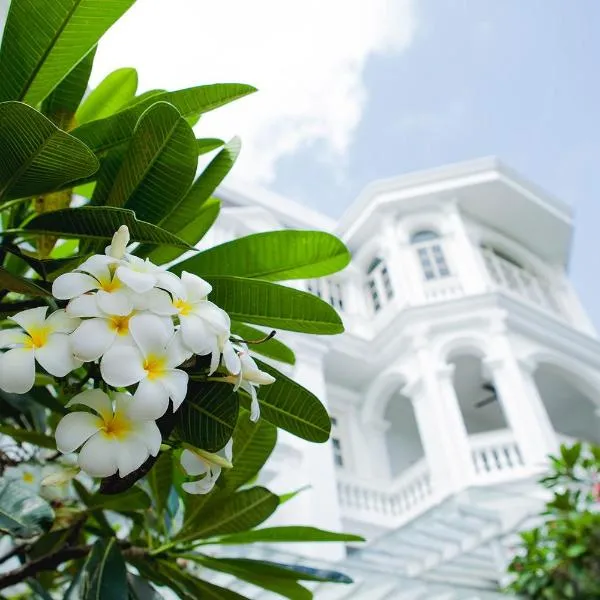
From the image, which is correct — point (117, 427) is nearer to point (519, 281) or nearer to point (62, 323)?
point (62, 323)

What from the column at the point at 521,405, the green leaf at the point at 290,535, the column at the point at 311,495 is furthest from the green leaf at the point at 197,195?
the column at the point at 521,405

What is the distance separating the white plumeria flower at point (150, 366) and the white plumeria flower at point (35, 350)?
0.05 meters

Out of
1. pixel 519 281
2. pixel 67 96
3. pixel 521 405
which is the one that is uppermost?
pixel 519 281

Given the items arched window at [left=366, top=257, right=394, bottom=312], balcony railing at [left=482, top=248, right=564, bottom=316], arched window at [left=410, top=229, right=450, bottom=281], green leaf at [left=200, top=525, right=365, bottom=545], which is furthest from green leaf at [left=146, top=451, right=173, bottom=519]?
balcony railing at [left=482, top=248, right=564, bottom=316]

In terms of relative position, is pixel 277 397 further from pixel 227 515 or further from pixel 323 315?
pixel 227 515

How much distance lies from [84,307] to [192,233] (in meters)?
0.59

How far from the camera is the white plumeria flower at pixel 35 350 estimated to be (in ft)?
1.79

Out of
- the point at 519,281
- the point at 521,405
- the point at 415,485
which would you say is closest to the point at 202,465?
the point at 521,405

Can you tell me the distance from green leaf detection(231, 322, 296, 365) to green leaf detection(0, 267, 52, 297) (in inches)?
14.4

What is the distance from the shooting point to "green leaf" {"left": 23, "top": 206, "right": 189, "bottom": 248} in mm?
731

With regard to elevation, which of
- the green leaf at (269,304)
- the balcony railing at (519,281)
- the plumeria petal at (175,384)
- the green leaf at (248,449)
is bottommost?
the plumeria petal at (175,384)

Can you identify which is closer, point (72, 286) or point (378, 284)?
point (72, 286)

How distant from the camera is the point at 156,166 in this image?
85cm

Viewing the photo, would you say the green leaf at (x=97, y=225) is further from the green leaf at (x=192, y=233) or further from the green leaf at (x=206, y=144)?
the green leaf at (x=206, y=144)
